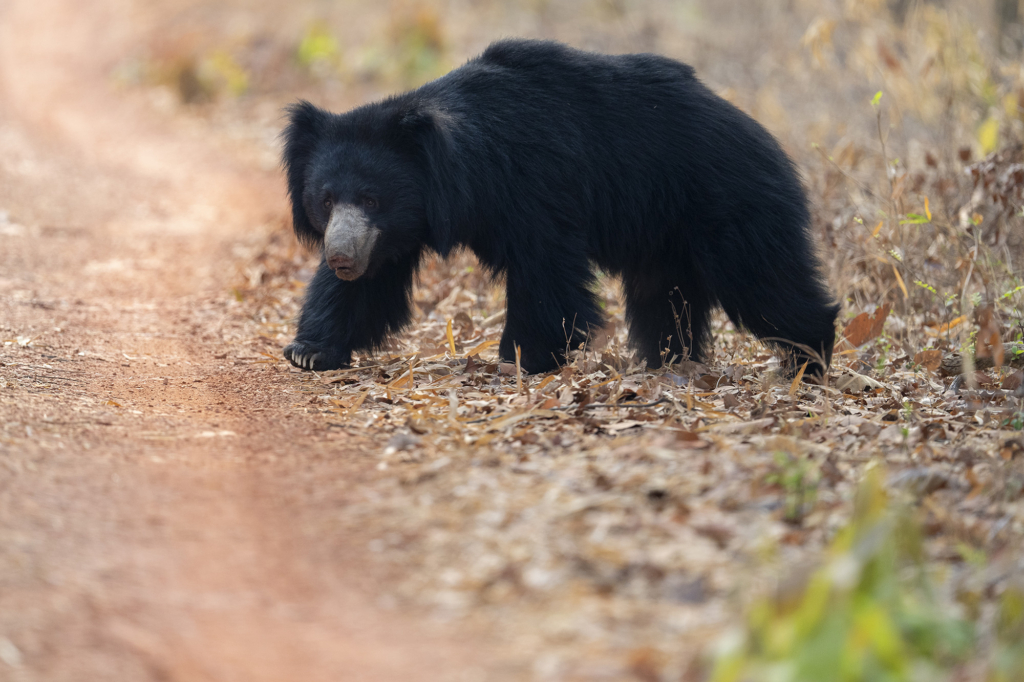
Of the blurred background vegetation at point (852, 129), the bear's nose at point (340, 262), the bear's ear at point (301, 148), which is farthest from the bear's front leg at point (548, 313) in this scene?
the blurred background vegetation at point (852, 129)

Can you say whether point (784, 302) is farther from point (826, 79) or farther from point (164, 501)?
point (826, 79)

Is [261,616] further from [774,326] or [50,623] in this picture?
[774,326]

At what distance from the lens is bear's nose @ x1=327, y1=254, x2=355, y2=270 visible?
410cm

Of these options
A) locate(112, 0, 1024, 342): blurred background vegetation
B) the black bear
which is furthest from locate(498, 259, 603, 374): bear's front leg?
locate(112, 0, 1024, 342): blurred background vegetation

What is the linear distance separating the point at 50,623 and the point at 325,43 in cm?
1260

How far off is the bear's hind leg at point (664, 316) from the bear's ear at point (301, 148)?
155 centimetres

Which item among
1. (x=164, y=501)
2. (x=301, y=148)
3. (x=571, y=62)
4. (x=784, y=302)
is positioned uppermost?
(x=571, y=62)

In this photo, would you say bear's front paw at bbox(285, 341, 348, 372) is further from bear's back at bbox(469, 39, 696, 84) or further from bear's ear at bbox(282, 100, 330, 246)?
bear's back at bbox(469, 39, 696, 84)

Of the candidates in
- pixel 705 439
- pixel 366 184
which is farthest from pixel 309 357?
pixel 705 439

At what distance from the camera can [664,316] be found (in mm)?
4855

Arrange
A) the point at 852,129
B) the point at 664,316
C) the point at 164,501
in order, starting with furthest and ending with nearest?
the point at 852,129, the point at 664,316, the point at 164,501

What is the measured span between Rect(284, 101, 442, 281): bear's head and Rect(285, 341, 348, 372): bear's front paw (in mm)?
414

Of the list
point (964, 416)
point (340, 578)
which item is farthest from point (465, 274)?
point (340, 578)

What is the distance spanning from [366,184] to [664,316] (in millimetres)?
1614
